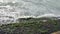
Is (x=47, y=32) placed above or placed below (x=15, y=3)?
below

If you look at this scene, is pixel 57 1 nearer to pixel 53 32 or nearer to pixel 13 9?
pixel 13 9

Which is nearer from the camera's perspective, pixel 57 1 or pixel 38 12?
pixel 38 12

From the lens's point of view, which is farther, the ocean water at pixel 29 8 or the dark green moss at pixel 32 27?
the ocean water at pixel 29 8

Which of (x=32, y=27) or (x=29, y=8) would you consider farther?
(x=29, y=8)

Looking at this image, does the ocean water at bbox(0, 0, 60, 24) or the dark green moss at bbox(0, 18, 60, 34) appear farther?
the ocean water at bbox(0, 0, 60, 24)

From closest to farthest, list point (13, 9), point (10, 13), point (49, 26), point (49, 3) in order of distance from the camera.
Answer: point (49, 26)
point (10, 13)
point (13, 9)
point (49, 3)

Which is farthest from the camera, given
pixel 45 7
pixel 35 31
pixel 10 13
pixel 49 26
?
pixel 45 7

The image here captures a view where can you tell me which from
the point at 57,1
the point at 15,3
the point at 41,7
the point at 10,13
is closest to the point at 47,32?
the point at 10,13
